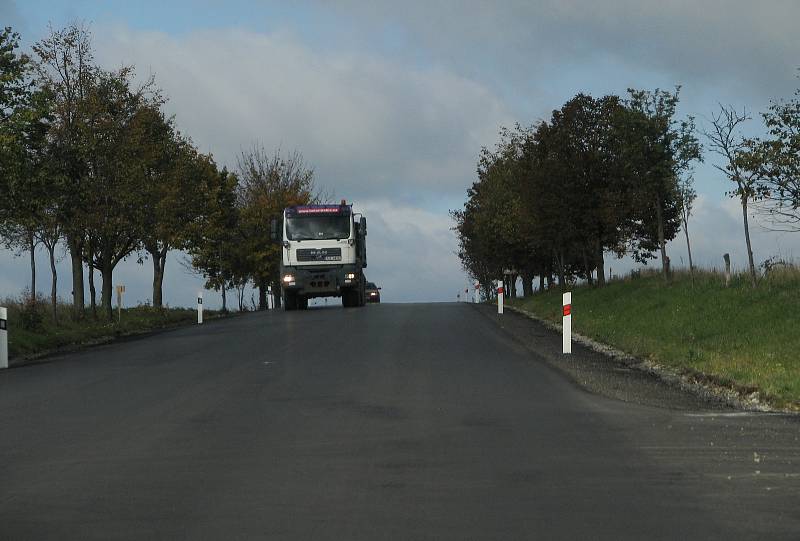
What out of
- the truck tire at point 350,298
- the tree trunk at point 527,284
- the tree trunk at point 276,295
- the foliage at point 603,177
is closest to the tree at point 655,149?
the foliage at point 603,177

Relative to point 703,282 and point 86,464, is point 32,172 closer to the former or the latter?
point 703,282

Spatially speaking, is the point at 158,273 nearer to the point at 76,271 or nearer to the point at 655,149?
the point at 76,271

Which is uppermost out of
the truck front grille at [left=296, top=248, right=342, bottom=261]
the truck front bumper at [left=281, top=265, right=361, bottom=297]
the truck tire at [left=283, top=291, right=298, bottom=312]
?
the truck front grille at [left=296, top=248, right=342, bottom=261]

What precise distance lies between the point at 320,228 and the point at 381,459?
31999 millimetres

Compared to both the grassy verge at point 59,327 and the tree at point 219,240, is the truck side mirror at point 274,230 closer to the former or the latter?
the grassy verge at point 59,327

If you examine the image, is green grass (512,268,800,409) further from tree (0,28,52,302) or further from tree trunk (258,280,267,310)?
tree trunk (258,280,267,310)

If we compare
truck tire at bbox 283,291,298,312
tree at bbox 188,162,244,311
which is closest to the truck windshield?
truck tire at bbox 283,291,298,312

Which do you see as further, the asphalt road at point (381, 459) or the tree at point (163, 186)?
the tree at point (163, 186)

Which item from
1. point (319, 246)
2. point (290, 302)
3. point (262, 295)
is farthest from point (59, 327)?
point (262, 295)

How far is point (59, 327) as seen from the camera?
3080 centimetres

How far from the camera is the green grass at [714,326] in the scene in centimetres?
1508

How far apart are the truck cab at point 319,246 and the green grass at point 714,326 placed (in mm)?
8456

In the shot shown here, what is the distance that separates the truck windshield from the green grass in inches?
344

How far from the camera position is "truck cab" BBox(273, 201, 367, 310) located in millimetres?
40531
